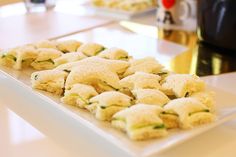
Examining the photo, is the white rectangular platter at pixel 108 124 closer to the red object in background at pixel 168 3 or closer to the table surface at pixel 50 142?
the table surface at pixel 50 142

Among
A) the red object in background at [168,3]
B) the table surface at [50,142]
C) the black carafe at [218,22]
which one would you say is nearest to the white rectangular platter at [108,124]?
the table surface at [50,142]

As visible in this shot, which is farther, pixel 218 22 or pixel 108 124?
pixel 218 22

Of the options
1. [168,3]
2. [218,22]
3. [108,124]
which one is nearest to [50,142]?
[108,124]

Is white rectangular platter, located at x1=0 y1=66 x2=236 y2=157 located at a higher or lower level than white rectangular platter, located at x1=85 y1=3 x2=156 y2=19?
higher

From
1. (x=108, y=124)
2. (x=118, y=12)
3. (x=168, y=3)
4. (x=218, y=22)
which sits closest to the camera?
(x=108, y=124)

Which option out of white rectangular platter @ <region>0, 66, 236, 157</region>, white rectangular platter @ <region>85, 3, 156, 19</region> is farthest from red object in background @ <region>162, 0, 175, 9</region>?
white rectangular platter @ <region>0, 66, 236, 157</region>

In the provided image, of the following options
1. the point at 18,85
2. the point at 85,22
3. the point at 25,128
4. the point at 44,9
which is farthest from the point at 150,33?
the point at 25,128

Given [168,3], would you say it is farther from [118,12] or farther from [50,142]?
[50,142]

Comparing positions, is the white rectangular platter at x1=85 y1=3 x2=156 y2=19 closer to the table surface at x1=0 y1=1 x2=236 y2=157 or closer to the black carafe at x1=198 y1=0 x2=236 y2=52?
the black carafe at x1=198 y1=0 x2=236 y2=52

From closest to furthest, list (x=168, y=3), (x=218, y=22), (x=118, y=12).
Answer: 1. (x=218, y=22)
2. (x=168, y=3)
3. (x=118, y=12)

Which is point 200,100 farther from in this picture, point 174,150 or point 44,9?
point 44,9
